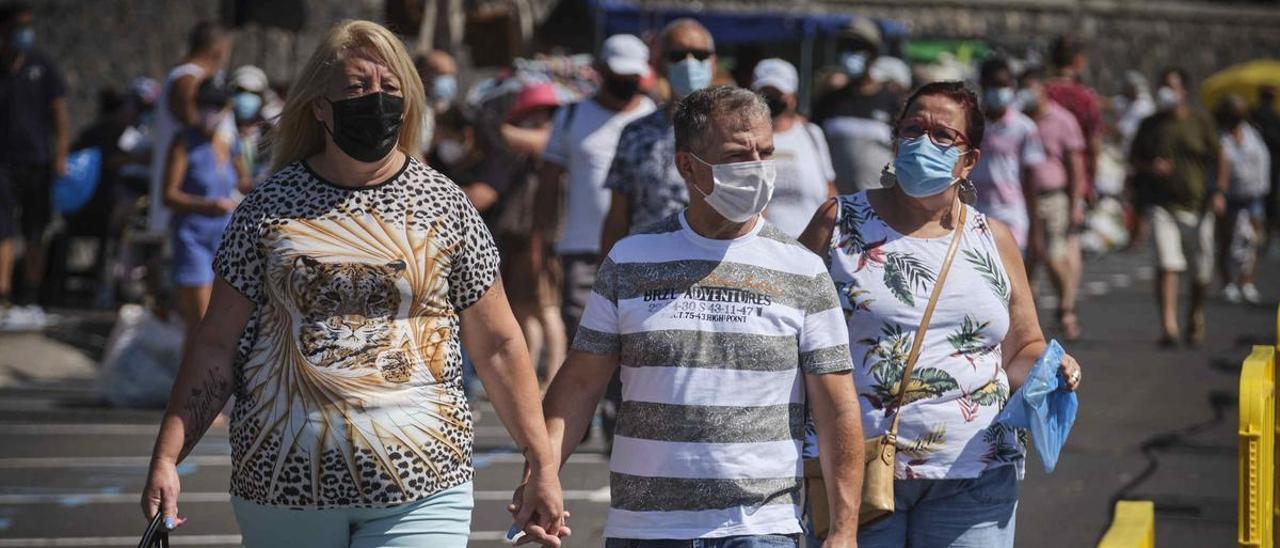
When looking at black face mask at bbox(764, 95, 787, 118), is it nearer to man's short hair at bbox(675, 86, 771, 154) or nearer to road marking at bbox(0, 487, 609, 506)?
road marking at bbox(0, 487, 609, 506)

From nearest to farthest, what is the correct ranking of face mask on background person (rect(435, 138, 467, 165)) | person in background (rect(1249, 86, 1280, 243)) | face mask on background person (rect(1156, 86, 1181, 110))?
1. face mask on background person (rect(435, 138, 467, 165))
2. face mask on background person (rect(1156, 86, 1181, 110))
3. person in background (rect(1249, 86, 1280, 243))

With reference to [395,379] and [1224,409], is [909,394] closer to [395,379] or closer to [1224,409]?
[395,379]

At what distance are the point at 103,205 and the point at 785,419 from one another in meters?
13.8

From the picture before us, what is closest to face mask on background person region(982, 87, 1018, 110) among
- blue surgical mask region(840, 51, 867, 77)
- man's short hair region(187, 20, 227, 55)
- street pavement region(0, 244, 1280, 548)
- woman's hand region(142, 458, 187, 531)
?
blue surgical mask region(840, 51, 867, 77)

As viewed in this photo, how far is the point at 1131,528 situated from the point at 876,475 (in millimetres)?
646

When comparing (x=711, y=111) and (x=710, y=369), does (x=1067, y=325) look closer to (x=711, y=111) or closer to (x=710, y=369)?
(x=711, y=111)

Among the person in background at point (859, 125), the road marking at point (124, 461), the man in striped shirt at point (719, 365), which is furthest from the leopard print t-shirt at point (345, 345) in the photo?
the person in background at point (859, 125)

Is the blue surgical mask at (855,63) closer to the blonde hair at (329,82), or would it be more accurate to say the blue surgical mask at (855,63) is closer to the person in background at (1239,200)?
the person in background at (1239,200)

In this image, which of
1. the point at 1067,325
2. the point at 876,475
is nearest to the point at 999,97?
the point at 1067,325

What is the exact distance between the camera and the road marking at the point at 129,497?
8602mm

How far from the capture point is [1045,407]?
477 cm

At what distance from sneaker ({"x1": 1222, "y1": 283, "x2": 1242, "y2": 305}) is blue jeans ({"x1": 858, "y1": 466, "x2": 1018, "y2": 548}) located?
15.1 meters

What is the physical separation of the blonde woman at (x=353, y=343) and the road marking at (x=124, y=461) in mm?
5173

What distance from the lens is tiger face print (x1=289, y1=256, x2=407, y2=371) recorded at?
412cm
